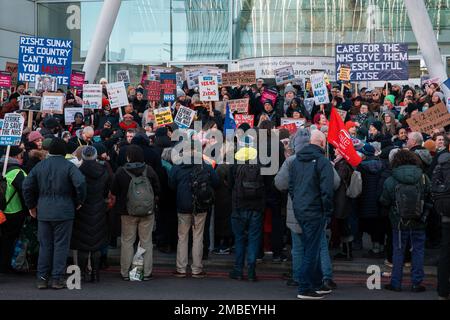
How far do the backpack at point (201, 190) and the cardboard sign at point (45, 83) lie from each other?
21.6ft

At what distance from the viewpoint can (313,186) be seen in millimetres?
9289

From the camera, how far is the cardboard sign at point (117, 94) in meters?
16.2

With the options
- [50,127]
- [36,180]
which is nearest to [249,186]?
[36,180]

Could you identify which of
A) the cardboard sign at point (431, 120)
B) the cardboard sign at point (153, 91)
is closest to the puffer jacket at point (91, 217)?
the cardboard sign at point (431, 120)

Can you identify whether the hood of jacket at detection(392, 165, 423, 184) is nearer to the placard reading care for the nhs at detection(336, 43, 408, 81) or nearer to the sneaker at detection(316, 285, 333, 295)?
the sneaker at detection(316, 285, 333, 295)

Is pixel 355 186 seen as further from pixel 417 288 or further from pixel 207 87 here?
pixel 207 87

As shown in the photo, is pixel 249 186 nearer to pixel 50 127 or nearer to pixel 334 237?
pixel 334 237

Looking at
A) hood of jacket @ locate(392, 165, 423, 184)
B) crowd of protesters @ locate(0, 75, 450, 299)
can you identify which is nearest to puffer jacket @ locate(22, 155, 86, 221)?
crowd of protesters @ locate(0, 75, 450, 299)

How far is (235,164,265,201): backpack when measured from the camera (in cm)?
1060

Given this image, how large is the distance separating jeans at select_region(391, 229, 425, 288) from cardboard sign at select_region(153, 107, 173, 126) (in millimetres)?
5830

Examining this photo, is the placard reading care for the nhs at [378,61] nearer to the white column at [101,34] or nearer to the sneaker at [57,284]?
the white column at [101,34]

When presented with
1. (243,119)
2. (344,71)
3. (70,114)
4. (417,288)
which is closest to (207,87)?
(243,119)

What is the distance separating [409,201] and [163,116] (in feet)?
19.8
